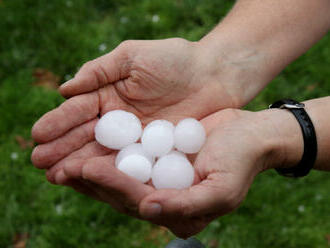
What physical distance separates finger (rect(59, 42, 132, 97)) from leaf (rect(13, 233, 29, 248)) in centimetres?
103

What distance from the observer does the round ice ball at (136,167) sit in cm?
163

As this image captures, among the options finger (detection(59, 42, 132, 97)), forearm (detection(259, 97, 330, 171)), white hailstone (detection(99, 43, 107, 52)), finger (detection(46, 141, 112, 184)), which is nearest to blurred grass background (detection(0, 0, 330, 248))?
white hailstone (detection(99, 43, 107, 52))

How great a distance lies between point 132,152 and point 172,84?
41 cm

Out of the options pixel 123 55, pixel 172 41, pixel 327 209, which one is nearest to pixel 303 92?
pixel 327 209

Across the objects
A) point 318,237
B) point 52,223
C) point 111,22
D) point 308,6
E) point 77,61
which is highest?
point 308,6

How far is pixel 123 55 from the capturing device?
5.95ft

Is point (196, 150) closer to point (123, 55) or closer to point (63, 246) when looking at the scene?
point (123, 55)

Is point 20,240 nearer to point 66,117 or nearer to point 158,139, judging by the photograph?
point 66,117

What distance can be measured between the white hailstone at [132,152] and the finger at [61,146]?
0.18 meters

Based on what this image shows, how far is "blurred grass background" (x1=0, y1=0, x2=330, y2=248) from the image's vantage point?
2275 millimetres

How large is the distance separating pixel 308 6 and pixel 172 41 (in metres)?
0.77

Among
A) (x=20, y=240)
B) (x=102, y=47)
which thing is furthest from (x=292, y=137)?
(x=102, y=47)

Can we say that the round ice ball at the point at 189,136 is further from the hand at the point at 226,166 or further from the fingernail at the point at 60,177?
the fingernail at the point at 60,177

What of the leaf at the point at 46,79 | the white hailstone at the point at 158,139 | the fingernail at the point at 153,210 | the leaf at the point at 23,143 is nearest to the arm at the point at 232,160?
the fingernail at the point at 153,210
